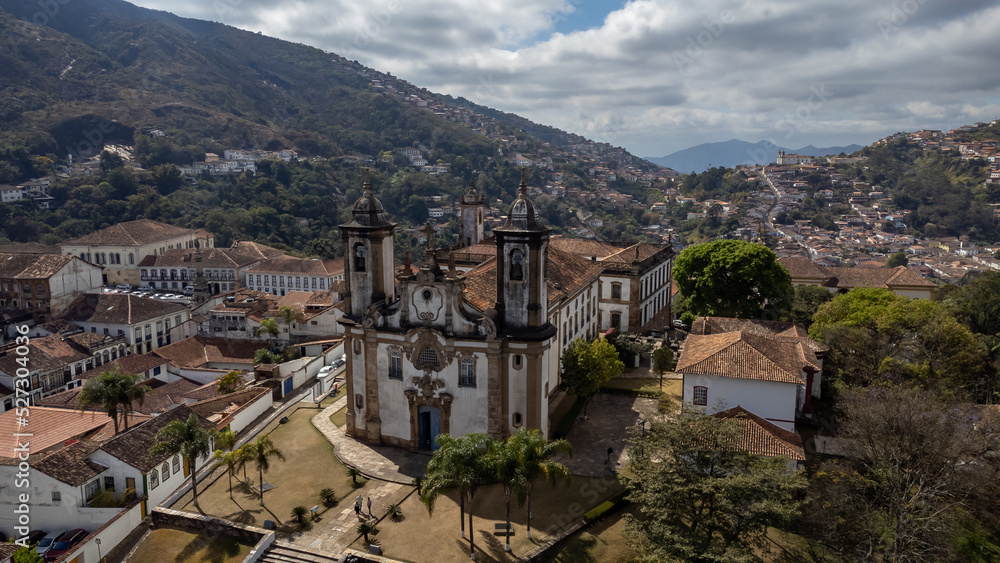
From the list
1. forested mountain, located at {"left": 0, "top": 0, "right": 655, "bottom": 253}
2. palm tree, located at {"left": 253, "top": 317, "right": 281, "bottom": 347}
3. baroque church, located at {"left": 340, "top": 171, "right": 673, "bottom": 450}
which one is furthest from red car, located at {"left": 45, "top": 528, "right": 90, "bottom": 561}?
forested mountain, located at {"left": 0, "top": 0, "right": 655, "bottom": 253}

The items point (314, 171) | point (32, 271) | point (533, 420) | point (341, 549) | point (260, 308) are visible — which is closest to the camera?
point (341, 549)

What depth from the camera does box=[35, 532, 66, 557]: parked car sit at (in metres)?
21.8

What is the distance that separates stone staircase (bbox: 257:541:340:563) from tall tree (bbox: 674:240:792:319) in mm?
29744

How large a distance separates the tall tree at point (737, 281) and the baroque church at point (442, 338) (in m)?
17.6

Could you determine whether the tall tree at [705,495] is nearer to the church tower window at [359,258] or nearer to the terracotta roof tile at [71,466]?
the church tower window at [359,258]

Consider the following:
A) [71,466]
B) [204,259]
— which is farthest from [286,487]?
[204,259]

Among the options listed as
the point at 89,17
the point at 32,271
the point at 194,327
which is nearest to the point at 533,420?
the point at 194,327

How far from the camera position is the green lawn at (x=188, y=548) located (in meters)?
20.2

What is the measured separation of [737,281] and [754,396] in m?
16.9

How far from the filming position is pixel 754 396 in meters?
25.3

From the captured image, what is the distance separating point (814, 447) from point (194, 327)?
5300 centimetres

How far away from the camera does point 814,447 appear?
26141mm

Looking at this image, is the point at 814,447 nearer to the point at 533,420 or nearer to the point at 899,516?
the point at 899,516

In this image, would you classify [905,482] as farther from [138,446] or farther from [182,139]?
[182,139]
